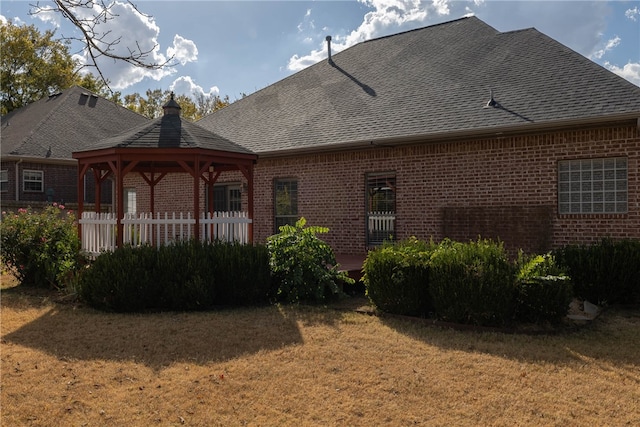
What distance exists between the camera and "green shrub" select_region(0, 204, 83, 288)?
33.9 ft

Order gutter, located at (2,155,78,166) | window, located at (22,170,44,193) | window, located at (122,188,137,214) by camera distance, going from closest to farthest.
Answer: window, located at (122,188,137,214), gutter, located at (2,155,78,166), window, located at (22,170,44,193)

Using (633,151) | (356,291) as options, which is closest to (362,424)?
(356,291)

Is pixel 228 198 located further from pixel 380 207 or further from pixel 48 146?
pixel 48 146

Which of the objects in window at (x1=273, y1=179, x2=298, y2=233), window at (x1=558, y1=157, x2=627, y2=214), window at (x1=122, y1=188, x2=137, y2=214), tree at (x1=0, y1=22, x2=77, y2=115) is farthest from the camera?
tree at (x1=0, y1=22, x2=77, y2=115)

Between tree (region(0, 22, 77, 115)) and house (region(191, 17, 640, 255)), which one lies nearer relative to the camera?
house (region(191, 17, 640, 255))

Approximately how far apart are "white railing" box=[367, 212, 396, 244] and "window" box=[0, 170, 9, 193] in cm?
1744

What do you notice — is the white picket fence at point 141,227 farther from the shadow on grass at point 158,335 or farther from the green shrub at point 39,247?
the shadow on grass at point 158,335

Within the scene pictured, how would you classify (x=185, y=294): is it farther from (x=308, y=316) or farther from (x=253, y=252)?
(x=308, y=316)

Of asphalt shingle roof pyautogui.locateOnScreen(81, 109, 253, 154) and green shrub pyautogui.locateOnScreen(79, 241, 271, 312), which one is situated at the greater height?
asphalt shingle roof pyautogui.locateOnScreen(81, 109, 253, 154)

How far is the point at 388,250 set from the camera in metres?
8.38

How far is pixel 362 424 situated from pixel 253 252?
506cm

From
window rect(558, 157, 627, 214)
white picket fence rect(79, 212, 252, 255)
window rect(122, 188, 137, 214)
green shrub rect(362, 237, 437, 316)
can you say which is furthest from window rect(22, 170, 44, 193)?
window rect(558, 157, 627, 214)

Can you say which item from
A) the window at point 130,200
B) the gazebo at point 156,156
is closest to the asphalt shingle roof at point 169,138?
the gazebo at point 156,156

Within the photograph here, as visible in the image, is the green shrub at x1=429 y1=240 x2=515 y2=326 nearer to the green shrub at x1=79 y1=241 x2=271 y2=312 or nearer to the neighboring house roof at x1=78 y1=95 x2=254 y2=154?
the green shrub at x1=79 y1=241 x2=271 y2=312
